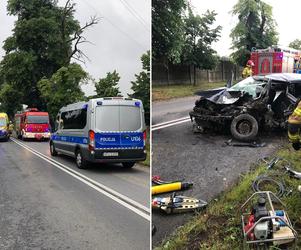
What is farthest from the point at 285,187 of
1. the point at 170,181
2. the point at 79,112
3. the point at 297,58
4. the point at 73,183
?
the point at 297,58

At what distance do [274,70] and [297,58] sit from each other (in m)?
1.97

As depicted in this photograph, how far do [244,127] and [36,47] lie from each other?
10361mm

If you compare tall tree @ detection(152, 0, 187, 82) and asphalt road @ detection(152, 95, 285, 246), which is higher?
tall tree @ detection(152, 0, 187, 82)

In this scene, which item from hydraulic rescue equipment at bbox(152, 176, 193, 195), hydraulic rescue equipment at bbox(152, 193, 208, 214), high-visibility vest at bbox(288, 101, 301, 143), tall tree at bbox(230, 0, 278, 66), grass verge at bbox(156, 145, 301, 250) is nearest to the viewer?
grass verge at bbox(156, 145, 301, 250)

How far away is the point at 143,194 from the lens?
24.9ft

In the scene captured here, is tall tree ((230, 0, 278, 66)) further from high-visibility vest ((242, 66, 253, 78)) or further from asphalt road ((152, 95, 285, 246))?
asphalt road ((152, 95, 285, 246))

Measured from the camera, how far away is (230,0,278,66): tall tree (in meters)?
16.5

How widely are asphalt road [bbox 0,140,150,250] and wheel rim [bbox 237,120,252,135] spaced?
225cm

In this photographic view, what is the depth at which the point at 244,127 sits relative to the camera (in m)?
8.31

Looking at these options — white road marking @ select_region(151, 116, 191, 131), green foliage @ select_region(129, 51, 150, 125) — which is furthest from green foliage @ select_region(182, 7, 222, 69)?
green foliage @ select_region(129, 51, 150, 125)

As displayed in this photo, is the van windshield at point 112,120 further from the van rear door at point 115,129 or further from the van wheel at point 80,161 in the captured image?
the van wheel at point 80,161

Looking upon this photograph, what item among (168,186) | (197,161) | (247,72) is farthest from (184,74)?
(247,72)

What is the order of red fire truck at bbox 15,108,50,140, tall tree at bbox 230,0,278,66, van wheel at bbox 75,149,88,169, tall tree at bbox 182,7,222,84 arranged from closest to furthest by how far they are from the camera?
tall tree at bbox 182,7,222,84, van wheel at bbox 75,149,88,169, tall tree at bbox 230,0,278,66, red fire truck at bbox 15,108,50,140

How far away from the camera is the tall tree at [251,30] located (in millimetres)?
16500
